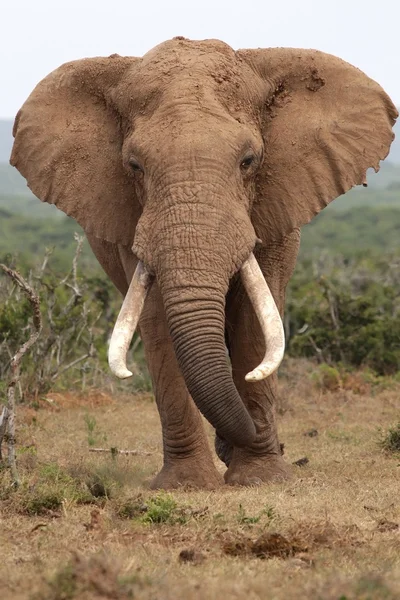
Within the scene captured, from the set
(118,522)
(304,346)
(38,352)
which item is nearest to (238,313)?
(118,522)

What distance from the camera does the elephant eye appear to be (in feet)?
22.7

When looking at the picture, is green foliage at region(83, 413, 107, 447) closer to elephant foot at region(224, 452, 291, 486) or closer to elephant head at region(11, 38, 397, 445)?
elephant foot at region(224, 452, 291, 486)

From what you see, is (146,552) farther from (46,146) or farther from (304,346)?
(304,346)

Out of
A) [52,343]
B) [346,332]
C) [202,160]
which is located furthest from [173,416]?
[346,332]

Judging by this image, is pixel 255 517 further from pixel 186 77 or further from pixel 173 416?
pixel 186 77

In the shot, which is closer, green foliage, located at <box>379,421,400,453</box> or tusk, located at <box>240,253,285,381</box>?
tusk, located at <box>240,253,285,381</box>

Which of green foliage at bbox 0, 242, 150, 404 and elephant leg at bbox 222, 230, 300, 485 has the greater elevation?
elephant leg at bbox 222, 230, 300, 485

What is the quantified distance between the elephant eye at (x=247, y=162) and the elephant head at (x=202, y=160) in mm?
12

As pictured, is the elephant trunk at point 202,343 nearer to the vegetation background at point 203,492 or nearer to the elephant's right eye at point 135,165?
the vegetation background at point 203,492

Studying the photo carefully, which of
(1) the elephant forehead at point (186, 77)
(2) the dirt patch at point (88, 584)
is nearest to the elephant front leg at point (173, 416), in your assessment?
(1) the elephant forehead at point (186, 77)

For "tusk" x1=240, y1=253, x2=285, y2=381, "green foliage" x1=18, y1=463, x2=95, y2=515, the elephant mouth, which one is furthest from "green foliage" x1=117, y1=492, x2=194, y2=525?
"tusk" x1=240, y1=253, x2=285, y2=381

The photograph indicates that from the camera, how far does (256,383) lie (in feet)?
25.3

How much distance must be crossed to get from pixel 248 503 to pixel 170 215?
1513 millimetres

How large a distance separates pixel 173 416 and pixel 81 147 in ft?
5.62
